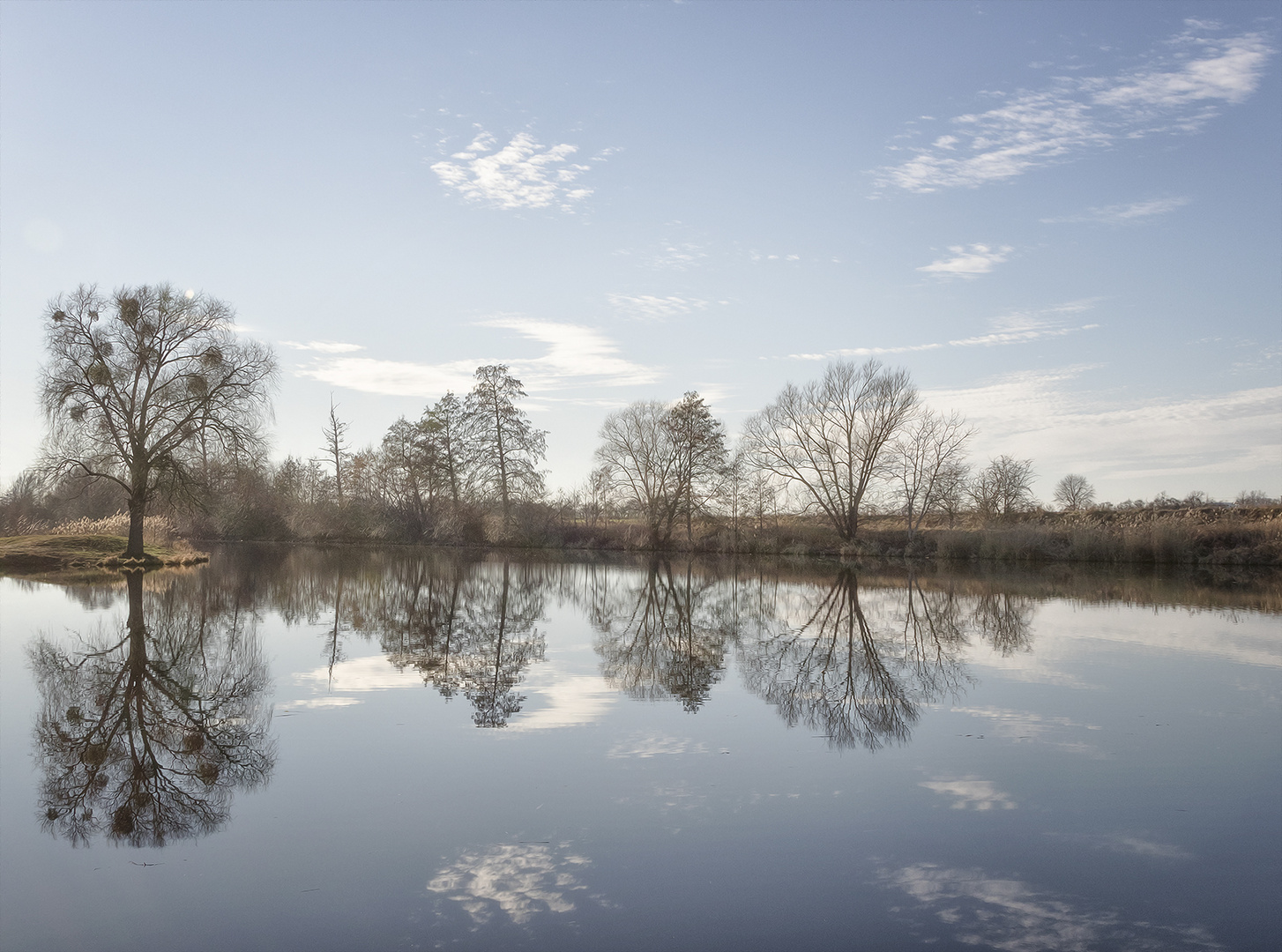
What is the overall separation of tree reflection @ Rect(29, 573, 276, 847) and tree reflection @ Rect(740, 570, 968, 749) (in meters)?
4.76

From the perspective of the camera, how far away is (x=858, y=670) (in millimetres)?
9984

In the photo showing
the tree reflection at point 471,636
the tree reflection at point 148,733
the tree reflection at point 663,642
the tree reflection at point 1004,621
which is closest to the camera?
the tree reflection at point 148,733

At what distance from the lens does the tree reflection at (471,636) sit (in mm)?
8766

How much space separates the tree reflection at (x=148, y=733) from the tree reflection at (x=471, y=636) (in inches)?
73.8

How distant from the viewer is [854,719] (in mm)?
7711

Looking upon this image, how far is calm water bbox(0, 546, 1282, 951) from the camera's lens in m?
3.88

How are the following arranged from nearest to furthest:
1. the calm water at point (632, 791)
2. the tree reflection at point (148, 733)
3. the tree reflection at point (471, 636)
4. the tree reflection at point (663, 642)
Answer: the calm water at point (632, 791) → the tree reflection at point (148, 733) → the tree reflection at point (471, 636) → the tree reflection at point (663, 642)

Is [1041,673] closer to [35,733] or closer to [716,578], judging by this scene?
[35,733]

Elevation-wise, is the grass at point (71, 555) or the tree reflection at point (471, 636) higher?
the grass at point (71, 555)

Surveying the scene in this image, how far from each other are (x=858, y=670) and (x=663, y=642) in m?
3.37

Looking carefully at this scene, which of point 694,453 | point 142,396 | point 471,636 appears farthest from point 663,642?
point 694,453

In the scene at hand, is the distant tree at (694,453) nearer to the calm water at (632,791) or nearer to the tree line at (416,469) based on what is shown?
the tree line at (416,469)

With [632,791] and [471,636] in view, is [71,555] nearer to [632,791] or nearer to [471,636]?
[471,636]

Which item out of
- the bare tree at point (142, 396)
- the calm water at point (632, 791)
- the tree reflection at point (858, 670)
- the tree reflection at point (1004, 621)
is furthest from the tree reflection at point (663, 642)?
the bare tree at point (142, 396)
